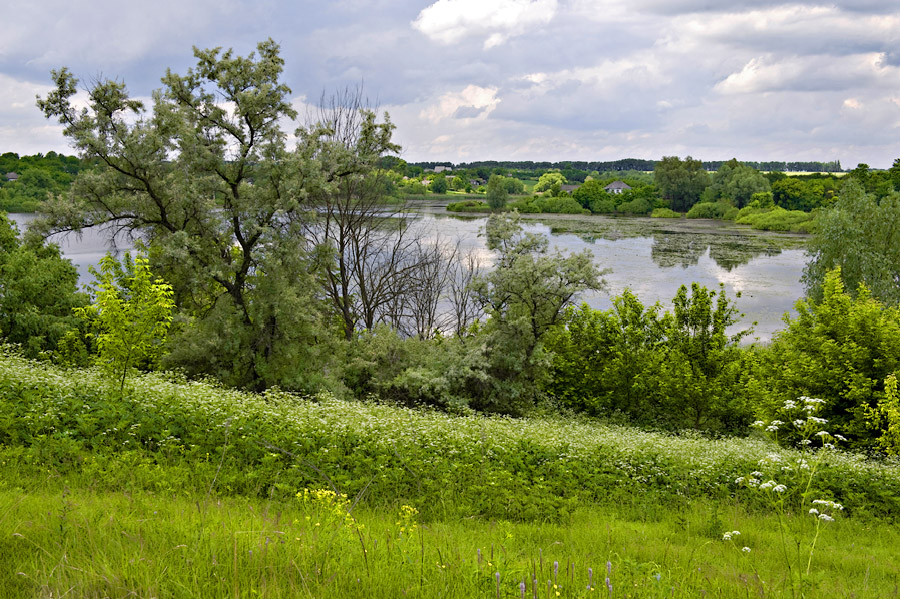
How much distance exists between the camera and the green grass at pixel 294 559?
3082 millimetres

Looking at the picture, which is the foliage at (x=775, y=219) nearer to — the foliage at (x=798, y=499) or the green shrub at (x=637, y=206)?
the green shrub at (x=637, y=206)

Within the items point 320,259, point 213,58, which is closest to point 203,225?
point 320,259

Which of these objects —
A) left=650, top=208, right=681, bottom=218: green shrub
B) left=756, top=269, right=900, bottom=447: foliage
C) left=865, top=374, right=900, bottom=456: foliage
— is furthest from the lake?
left=865, top=374, right=900, bottom=456: foliage

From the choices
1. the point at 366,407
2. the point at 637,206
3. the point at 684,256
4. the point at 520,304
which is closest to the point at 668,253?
the point at 684,256

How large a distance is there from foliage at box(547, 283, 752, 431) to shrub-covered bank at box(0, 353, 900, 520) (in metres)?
8.28

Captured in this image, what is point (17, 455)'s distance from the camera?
20.2 feet

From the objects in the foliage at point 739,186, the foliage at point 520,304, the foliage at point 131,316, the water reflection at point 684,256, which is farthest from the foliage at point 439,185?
the foliage at point 131,316

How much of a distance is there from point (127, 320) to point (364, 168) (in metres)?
11.0

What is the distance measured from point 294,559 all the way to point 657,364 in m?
18.3

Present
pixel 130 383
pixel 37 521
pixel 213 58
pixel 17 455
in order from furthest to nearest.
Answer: pixel 213 58 → pixel 130 383 → pixel 17 455 → pixel 37 521

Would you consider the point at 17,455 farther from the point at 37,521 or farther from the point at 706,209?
the point at 706,209

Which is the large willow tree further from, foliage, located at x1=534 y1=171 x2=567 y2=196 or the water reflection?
foliage, located at x1=534 y1=171 x2=567 y2=196

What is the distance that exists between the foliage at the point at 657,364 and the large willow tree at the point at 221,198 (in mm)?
9189

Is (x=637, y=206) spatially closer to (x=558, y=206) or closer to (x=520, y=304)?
(x=558, y=206)
